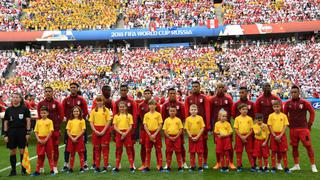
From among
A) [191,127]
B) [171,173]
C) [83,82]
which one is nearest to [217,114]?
[191,127]

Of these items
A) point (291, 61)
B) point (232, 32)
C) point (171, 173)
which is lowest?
point (171, 173)

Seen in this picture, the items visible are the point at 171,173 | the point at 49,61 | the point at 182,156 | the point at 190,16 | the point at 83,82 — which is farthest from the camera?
the point at 190,16

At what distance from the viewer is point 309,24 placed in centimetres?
4212

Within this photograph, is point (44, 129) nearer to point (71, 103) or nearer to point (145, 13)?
point (71, 103)

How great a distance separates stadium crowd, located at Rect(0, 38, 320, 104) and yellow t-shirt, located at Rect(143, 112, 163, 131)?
916 inches

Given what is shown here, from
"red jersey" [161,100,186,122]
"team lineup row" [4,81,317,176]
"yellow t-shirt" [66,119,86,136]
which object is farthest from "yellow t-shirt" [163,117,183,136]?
"yellow t-shirt" [66,119,86,136]

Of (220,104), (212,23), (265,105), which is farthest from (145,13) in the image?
(265,105)

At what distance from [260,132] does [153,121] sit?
2.32 meters

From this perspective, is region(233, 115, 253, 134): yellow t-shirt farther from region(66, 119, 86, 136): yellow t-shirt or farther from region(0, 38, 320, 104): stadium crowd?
region(0, 38, 320, 104): stadium crowd

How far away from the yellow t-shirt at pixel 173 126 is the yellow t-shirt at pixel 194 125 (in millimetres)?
180

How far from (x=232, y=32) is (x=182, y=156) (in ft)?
107

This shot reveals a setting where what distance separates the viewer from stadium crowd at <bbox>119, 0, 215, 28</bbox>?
43719 millimetres

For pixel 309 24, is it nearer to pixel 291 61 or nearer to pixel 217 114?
pixel 291 61

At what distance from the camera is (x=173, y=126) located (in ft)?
33.9
